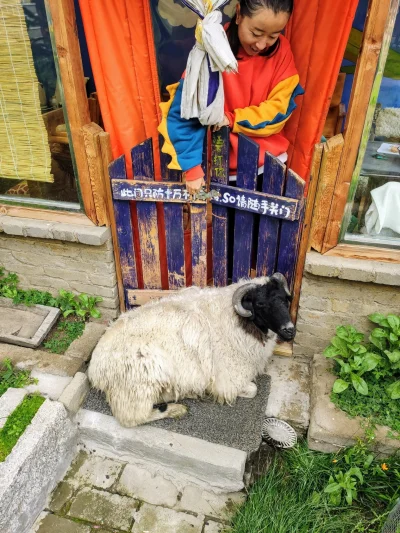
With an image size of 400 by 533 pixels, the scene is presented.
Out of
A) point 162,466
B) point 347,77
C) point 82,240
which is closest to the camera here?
point 162,466

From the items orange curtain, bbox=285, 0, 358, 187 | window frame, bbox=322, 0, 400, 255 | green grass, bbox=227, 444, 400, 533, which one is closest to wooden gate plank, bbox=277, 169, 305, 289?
window frame, bbox=322, 0, 400, 255

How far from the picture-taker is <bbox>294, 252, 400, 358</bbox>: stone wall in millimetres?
3457

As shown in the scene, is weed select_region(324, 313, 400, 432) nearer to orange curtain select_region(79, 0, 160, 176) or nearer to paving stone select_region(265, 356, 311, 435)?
paving stone select_region(265, 356, 311, 435)

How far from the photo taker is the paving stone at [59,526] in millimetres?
3057

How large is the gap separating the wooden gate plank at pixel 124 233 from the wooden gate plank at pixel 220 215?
806mm

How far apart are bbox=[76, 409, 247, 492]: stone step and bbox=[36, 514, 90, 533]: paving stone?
0.57 meters

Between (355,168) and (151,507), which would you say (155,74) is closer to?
(355,168)

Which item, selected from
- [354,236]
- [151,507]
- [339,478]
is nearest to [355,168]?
[354,236]

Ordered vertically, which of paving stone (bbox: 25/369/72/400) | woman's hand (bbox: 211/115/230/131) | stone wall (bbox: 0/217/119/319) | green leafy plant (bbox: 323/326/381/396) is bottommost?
paving stone (bbox: 25/369/72/400)

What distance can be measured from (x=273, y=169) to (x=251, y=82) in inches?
27.2

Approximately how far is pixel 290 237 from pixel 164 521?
2466mm

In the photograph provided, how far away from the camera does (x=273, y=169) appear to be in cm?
328

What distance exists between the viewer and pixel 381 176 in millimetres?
3486

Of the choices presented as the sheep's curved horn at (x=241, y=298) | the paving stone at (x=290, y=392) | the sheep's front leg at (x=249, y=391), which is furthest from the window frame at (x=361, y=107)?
the sheep's front leg at (x=249, y=391)
